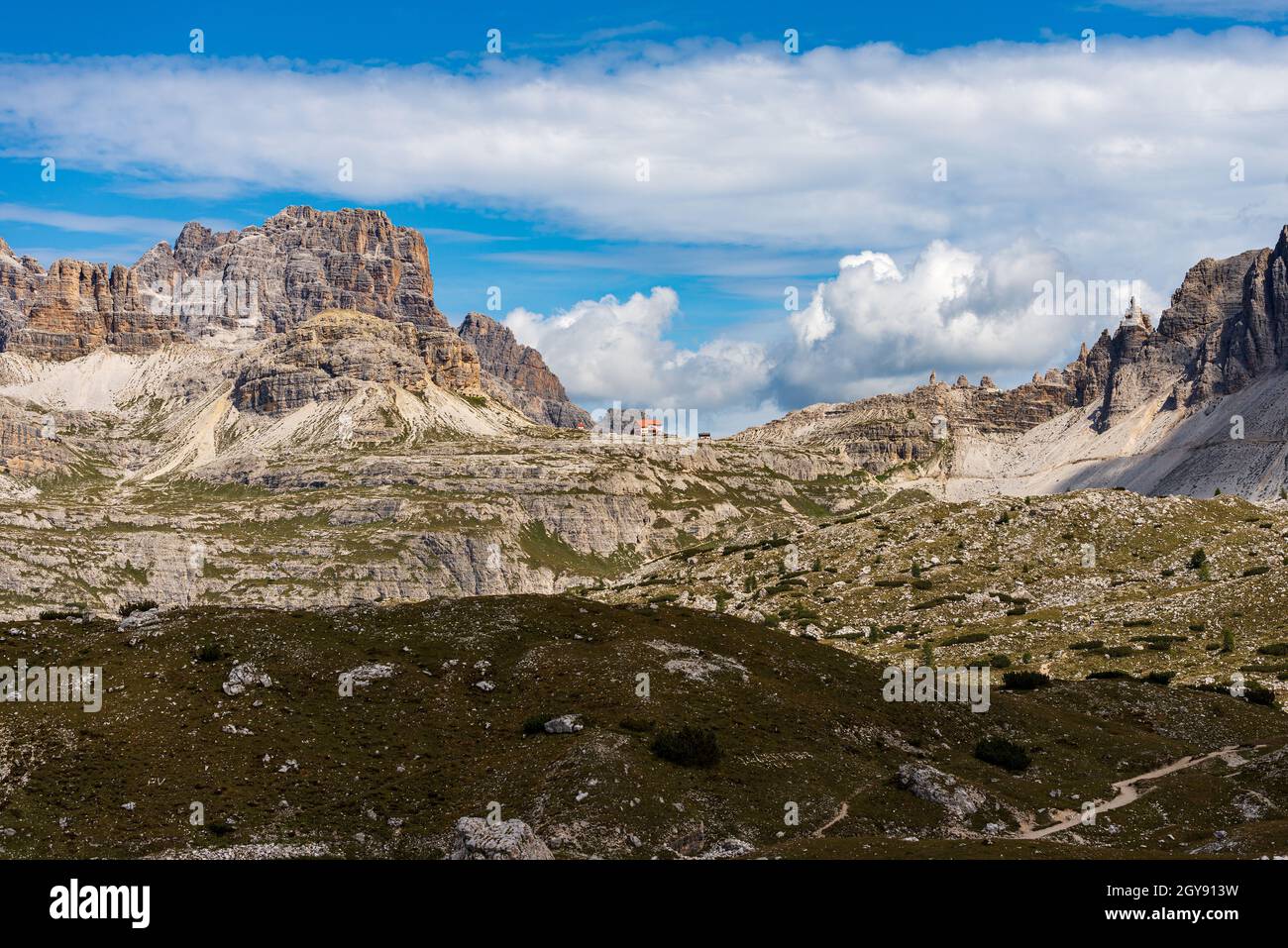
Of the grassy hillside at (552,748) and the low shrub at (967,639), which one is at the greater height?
the grassy hillside at (552,748)

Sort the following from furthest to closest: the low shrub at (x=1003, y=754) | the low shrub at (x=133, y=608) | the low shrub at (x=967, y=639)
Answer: the low shrub at (x=967, y=639) < the low shrub at (x=133, y=608) < the low shrub at (x=1003, y=754)

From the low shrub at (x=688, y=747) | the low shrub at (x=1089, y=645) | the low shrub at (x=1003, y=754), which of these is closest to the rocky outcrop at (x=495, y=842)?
the low shrub at (x=688, y=747)

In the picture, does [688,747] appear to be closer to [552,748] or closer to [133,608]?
[552,748]

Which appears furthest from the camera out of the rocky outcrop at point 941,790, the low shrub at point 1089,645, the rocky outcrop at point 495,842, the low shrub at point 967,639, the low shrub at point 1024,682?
the low shrub at point 967,639

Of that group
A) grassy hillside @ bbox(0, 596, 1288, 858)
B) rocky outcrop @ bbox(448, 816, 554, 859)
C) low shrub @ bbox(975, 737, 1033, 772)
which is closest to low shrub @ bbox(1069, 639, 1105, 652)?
grassy hillside @ bbox(0, 596, 1288, 858)

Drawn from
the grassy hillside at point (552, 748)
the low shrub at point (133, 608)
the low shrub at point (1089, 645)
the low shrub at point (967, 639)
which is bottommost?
the low shrub at point (967, 639)

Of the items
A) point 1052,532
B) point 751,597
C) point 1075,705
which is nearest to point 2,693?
point 1075,705

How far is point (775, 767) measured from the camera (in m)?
55.7

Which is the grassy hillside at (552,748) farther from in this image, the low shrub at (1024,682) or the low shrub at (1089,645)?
the low shrub at (1089,645)

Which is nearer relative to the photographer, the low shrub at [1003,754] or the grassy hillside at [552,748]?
the grassy hillside at [552,748]
